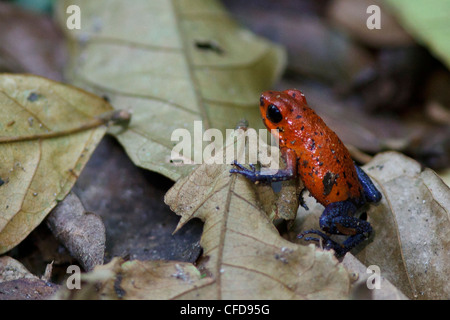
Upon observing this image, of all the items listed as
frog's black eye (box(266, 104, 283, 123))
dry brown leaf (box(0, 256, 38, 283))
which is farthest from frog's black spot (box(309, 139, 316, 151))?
dry brown leaf (box(0, 256, 38, 283))

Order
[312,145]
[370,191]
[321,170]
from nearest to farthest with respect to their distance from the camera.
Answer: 1. [370,191]
2. [321,170]
3. [312,145]

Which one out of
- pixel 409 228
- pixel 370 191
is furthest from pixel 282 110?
pixel 409 228

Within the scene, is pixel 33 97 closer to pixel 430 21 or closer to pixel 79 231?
pixel 79 231

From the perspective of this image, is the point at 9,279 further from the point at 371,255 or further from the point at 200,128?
the point at 371,255

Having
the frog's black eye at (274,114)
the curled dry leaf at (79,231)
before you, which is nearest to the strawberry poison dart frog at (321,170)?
the frog's black eye at (274,114)

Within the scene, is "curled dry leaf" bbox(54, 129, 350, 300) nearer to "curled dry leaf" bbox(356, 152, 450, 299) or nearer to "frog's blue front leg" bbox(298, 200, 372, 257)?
"frog's blue front leg" bbox(298, 200, 372, 257)

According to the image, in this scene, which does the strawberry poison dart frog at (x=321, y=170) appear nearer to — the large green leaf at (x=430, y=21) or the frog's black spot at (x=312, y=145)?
the frog's black spot at (x=312, y=145)
